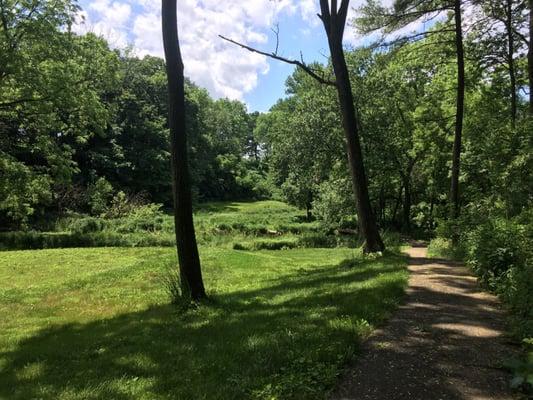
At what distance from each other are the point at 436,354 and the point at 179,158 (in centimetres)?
610

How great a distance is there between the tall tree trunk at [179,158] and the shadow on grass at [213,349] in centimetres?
69

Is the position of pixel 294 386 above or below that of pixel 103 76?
below

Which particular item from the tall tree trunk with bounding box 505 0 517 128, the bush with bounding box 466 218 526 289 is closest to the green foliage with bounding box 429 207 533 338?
the bush with bounding box 466 218 526 289

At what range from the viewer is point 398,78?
31.0m

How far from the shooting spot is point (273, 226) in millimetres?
35688

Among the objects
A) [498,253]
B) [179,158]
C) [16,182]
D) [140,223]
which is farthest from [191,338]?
[140,223]

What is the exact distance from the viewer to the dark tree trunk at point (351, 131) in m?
13.6

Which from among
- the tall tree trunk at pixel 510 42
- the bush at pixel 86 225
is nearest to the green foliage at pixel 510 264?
the tall tree trunk at pixel 510 42

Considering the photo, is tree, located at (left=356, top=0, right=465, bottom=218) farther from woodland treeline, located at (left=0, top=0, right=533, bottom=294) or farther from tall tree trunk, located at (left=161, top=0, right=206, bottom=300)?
tall tree trunk, located at (left=161, top=0, right=206, bottom=300)

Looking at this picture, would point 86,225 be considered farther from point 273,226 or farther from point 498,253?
point 498,253

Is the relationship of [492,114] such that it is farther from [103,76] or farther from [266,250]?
[103,76]

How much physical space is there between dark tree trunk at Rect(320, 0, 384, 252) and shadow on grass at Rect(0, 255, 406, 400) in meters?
4.22

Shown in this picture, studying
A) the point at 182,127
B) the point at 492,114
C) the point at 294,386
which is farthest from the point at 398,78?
the point at 294,386

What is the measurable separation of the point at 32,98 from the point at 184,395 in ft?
56.0
